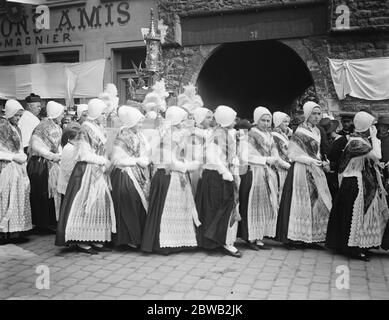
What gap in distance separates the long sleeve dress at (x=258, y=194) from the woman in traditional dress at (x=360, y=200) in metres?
0.84

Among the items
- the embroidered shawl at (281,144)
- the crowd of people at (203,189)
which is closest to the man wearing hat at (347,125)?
the crowd of people at (203,189)

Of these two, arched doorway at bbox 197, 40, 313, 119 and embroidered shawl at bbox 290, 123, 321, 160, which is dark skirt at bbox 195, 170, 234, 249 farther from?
arched doorway at bbox 197, 40, 313, 119

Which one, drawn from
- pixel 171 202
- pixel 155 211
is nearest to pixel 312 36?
pixel 171 202

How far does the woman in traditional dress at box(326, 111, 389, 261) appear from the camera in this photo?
542 centimetres

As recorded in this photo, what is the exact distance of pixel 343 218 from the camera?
18.1 feet

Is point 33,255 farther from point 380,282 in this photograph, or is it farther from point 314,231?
point 380,282

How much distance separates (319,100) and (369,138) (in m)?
4.53

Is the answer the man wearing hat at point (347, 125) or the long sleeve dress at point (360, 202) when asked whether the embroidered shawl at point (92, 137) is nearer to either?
the long sleeve dress at point (360, 202)

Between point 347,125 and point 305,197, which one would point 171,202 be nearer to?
point 305,197

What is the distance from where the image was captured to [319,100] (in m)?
10.0

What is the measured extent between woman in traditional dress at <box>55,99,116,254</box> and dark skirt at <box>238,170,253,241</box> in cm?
164

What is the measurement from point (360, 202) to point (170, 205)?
2.30 m

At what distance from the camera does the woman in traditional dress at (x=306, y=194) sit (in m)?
5.88
